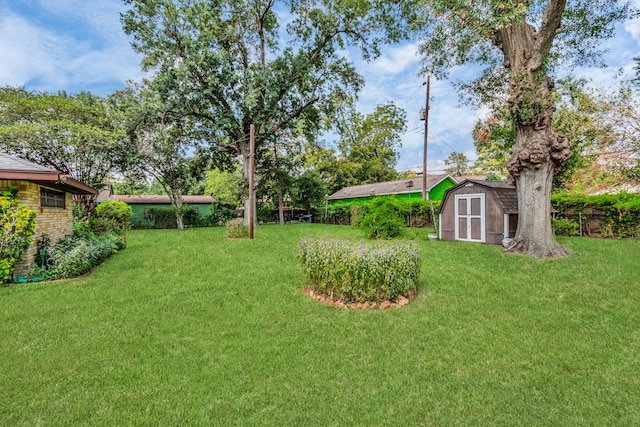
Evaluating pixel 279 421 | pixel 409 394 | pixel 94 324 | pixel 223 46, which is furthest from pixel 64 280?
pixel 223 46

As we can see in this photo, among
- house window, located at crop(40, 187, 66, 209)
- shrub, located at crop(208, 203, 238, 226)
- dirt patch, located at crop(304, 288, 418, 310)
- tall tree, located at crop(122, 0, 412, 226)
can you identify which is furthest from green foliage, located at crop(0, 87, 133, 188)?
dirt patch, located at crop(304, 288, 418, 310)

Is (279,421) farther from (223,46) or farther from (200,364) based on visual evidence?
(223,46)

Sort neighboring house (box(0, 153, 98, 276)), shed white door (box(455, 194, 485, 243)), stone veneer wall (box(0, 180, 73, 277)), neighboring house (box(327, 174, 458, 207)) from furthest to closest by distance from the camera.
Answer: neighboring house (box(327, 174, 458, 207)) < shed white door (box(455, 194, 485, 243)) < stone veneer wall (box(0, 180, 73, 277)) < neighboring house (box(0, 153, 98, 276))

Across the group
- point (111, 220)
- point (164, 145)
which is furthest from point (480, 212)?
point (164, 145)

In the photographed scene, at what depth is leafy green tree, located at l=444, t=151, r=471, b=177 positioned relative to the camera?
4209 centimetres

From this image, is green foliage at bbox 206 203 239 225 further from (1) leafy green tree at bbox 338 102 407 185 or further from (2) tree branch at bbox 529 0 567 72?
(2) tree branch at bbox 529 0 567 72

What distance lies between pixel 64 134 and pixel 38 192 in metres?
11.6

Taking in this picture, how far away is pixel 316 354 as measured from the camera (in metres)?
3.16

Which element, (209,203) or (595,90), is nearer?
(595,90)

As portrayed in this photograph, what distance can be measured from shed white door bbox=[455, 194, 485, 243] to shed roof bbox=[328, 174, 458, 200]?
10483 mm

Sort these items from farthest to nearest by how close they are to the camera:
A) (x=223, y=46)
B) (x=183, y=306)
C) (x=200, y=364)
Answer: (x=223, y=46) → (x=183, y=306) → (x=200, y=364)

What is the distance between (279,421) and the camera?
2.18 metres

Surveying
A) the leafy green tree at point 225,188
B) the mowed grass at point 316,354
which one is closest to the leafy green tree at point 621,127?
the mowed grass at point 316,354

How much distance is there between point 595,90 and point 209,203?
92.6ft
